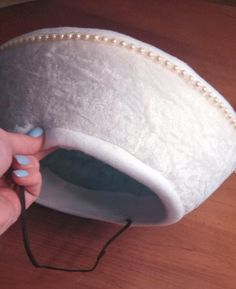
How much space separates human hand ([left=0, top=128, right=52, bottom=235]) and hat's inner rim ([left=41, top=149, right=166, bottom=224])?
3.5 inches

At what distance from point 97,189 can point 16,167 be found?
0.51 feet

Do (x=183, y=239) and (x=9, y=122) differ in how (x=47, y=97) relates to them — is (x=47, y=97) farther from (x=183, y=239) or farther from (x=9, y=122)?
(x=183, y=239)

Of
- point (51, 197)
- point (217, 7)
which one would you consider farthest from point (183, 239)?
point (217, 7)

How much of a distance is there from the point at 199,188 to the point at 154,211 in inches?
3.3

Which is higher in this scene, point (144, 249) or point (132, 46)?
point (132, 46)

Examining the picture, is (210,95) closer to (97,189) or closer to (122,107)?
(122,107)

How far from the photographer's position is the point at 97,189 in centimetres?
53

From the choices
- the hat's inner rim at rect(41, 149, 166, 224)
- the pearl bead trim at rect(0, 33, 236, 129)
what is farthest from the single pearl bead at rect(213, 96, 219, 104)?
the hat's inner rim at rect(41, 149, 166, 224)

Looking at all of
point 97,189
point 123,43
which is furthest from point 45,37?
point 97,189

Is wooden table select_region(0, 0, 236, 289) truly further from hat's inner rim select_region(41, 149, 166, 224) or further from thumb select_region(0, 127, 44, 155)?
thumb select_region(0, 127, 44, 155)

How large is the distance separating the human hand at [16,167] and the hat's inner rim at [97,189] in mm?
89

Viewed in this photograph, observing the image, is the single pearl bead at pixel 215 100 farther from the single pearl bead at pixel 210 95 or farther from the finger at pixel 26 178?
the finger at pixel 26 178

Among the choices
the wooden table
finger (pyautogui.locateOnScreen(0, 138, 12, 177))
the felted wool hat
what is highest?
the felted wool hat

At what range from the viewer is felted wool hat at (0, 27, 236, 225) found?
0.37 m
